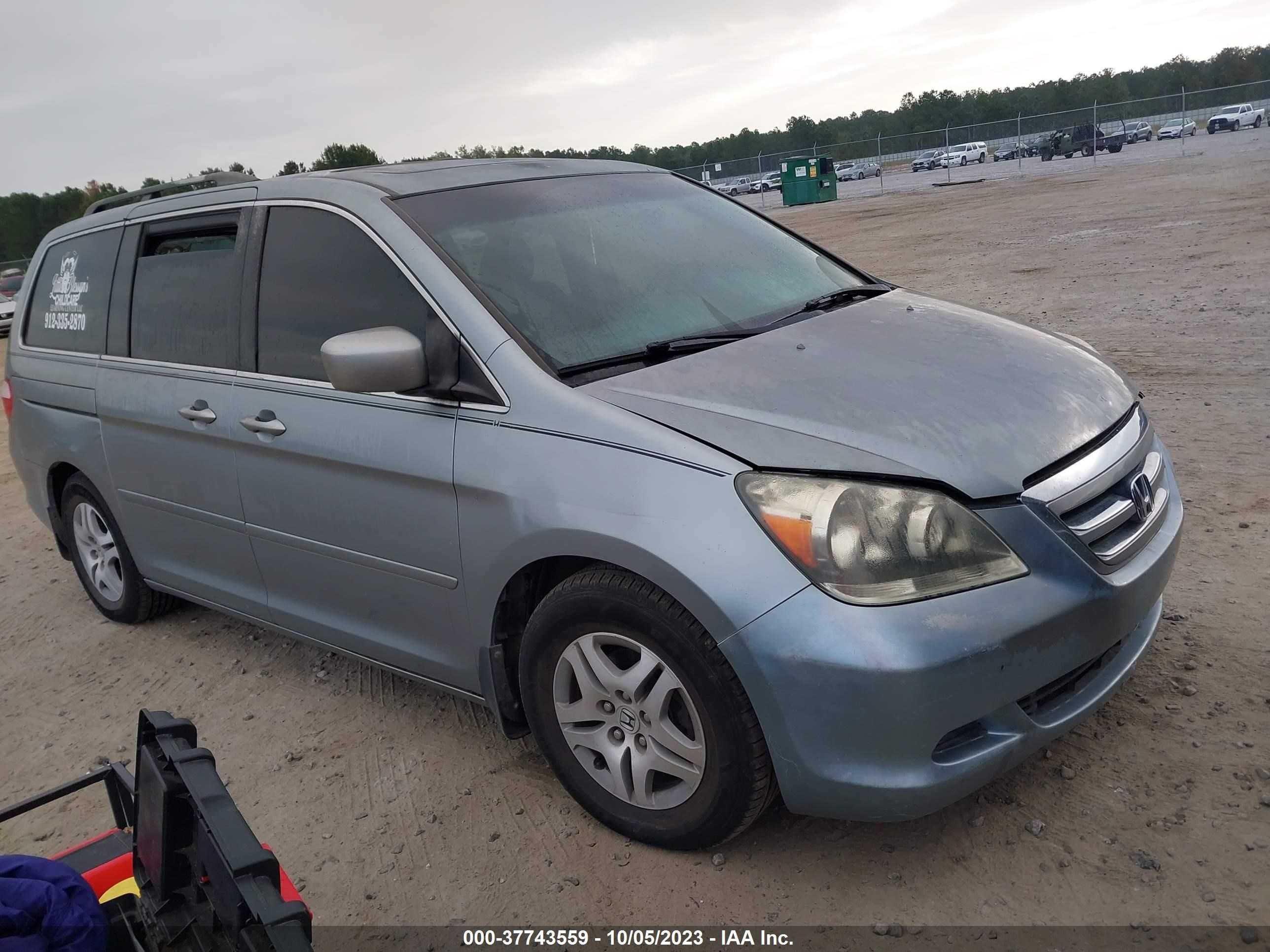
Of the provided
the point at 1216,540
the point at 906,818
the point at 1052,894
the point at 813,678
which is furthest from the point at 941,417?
the point at 1216,540

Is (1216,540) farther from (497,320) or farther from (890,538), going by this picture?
(497,320)

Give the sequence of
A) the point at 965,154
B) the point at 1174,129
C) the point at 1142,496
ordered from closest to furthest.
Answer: the point at 1142,496, the point at 965,154, the point at 1174,129

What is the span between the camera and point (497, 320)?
2859 millimetres

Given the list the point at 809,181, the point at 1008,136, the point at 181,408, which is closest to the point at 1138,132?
the point at 1008,136

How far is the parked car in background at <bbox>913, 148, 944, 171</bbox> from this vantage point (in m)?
42.8

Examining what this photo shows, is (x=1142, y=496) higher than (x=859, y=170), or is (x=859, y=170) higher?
(x=859, y=170)

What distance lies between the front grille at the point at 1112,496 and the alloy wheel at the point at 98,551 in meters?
3.88

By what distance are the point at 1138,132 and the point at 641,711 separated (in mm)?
48495

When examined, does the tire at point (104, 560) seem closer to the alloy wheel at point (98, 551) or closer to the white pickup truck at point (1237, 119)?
the alloy wheel at point (98, 551)

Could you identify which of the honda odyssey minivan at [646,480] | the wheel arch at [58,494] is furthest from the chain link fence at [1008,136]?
the honda odyssey minivan at [646,480]

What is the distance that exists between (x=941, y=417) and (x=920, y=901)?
45.6 inches

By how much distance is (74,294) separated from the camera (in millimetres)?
4605

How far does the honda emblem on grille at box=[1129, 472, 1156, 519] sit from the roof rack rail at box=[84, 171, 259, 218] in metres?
3.36

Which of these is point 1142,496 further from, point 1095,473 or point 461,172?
point 461,172
